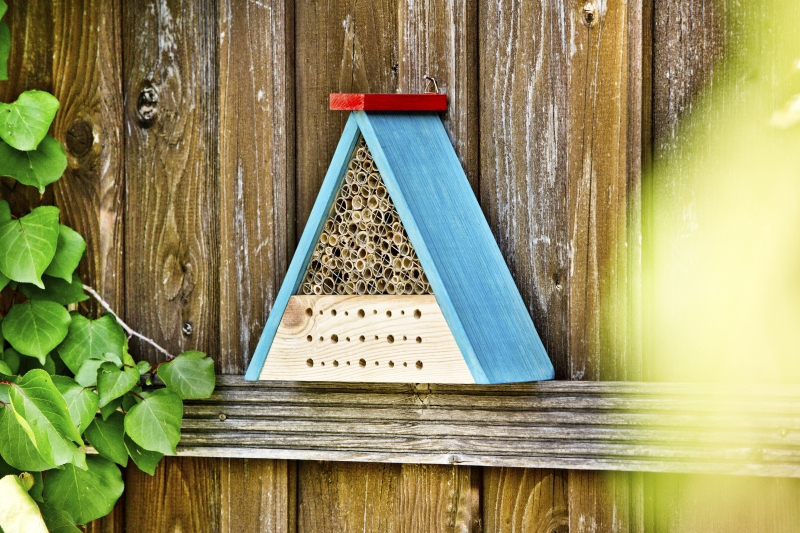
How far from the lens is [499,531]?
53.0 inches

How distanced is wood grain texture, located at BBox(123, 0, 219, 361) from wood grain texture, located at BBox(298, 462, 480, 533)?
32 cm

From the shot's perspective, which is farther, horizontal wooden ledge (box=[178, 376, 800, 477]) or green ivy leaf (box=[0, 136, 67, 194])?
green ivy leaf (box=[0, 136, 67, 194])

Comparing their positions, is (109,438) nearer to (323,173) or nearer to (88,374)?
(88,374)

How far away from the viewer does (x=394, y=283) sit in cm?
120

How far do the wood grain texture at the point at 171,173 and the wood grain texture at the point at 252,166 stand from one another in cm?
3

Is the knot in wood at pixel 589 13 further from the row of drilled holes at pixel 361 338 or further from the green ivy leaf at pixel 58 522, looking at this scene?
the green ivy leaf at pixel 58 522

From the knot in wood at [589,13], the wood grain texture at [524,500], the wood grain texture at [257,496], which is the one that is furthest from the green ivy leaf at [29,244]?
the knot in wood at [589,13]

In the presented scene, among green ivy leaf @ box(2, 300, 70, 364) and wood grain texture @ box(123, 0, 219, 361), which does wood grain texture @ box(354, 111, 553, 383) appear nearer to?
wood grain texture @ box(123, 0, 219, 361)

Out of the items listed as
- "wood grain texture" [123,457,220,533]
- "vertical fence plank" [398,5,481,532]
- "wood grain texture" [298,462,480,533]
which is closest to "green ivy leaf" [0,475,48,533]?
"wood grain texture" [123,457,220,533]

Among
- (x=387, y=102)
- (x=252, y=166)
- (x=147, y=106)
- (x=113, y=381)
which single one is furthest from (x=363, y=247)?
(x=147, y=106)

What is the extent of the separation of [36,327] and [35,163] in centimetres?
27

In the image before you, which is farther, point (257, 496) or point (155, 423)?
point (257, 496)

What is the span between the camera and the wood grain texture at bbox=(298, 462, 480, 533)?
1.36 meters

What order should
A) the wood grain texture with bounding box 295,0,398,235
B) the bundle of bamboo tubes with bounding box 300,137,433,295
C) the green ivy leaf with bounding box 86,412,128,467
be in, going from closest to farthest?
1. the bundle of bamboo tubes with bounding box 300,137,433,295
2. the green ivy leaf with bounding box 86,412,128,467
3. the wood grain texture with bounding box 295,0,398,235
